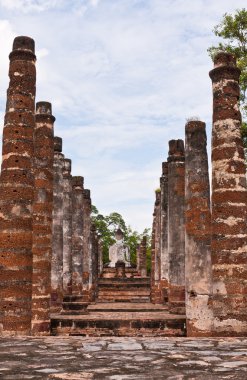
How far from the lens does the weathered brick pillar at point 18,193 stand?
8.89 m

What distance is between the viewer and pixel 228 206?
30.6 feet

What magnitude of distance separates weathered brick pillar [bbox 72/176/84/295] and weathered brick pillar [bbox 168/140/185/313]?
18.9 ft

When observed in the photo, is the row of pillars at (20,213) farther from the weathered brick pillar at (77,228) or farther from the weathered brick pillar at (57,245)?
the weathered brick pillar at (77,228)

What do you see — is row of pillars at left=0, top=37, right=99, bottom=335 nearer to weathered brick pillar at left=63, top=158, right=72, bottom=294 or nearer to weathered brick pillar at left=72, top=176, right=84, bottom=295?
weathered brick pillar at left=63, top=158, right=72, bottom=294

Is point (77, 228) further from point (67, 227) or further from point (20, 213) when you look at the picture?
point (20, 213)

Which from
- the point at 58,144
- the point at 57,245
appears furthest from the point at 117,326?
the point at 58,144

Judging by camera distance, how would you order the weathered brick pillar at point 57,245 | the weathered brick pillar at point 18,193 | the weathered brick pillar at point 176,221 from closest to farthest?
the weathered brick pillar at point 18,193, the weathered brick pillar at point 176,221, the weathered brick pillar at point 57,245

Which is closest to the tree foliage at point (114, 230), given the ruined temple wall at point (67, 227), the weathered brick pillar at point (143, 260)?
the weathered brick pillar at point (143, 260)

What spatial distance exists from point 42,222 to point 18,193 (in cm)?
291

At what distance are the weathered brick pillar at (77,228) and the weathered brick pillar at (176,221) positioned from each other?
5.76m

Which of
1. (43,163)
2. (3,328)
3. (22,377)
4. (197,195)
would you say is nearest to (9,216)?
(3,328)

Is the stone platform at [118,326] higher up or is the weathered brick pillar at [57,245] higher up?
the weathered brick pillar at [57,245]

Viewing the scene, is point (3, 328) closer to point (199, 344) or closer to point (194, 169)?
point (199, 344)

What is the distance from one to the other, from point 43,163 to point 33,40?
3.49 meters
